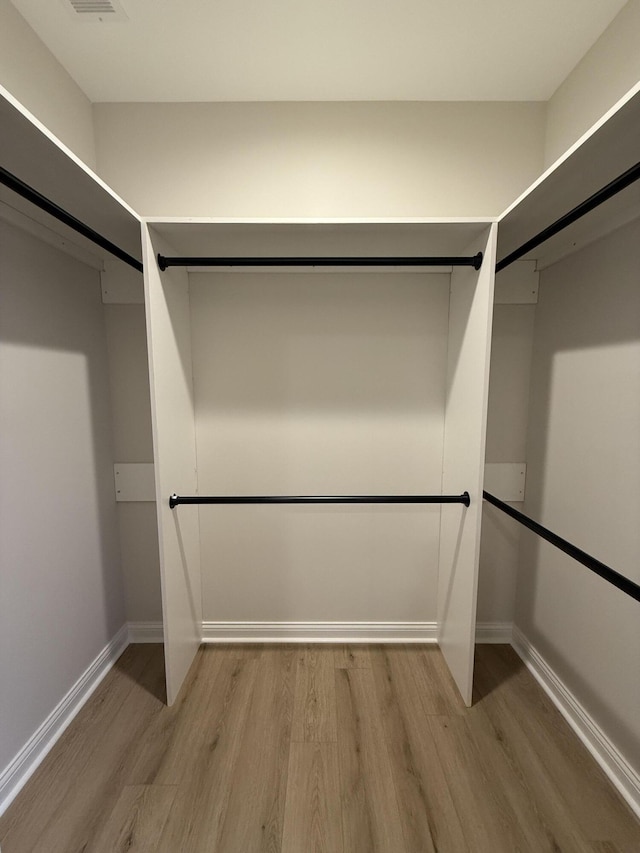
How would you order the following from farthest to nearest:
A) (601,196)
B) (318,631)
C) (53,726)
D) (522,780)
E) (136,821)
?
(318,631) → (53,726) → (522,780) → (136,821) → (601,196)

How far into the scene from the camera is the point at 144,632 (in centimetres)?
186

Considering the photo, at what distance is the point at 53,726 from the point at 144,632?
1.74 feet

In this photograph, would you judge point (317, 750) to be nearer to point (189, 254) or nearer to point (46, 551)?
point (46, 551)

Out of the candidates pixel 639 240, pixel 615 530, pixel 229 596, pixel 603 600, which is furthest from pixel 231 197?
pixel 603 600

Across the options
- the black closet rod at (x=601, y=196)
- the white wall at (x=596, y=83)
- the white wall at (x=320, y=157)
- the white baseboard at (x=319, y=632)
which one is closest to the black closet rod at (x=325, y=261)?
the black closet rod at (x=601, y=196)

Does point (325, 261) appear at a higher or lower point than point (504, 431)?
higher

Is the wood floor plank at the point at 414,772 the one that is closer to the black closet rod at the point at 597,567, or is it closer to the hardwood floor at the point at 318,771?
the hardwood floor at the point at 318,771

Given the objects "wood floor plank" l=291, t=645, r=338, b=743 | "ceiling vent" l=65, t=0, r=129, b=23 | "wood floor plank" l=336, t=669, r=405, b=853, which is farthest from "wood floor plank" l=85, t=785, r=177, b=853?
"ceiling vent" l=65, t=0, r=129, b=23

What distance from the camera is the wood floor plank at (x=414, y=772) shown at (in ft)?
3.51

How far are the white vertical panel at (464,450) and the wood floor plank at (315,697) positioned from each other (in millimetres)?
582

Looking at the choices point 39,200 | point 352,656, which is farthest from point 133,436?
point 352,656

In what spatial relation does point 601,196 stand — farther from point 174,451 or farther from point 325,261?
point 174,451

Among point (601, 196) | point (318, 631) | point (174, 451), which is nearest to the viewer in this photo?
point (601, 196)

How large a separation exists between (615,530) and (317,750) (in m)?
1.38
